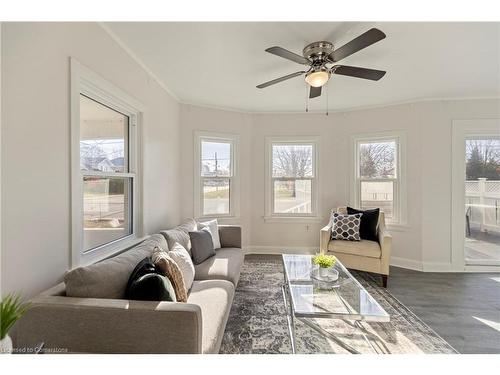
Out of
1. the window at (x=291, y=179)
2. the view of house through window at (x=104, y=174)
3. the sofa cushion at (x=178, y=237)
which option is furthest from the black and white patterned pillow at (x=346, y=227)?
the view of house through window at (x=104, y=174)

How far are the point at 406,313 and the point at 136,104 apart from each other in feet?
11.6

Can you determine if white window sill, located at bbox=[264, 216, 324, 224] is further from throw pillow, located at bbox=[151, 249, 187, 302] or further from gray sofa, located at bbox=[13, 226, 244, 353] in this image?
gray sofa, located at bbox=[13, 226, 244, 353]

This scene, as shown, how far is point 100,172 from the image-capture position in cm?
213

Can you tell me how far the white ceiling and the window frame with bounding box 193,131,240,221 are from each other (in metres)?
0.63

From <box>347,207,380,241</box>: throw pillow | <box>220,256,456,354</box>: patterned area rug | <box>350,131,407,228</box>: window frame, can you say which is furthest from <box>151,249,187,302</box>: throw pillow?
<box>350,131,407,228</box>: window frame

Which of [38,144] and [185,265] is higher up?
[38,144]

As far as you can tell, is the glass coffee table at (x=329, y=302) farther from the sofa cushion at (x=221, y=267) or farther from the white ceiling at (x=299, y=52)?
the white ceiling at (x=299, y=52)

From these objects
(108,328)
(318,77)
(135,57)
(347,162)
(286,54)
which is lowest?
(108,328)

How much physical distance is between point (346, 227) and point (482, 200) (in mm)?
2132

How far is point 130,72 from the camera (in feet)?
7.91

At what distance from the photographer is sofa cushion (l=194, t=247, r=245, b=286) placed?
7.41ft

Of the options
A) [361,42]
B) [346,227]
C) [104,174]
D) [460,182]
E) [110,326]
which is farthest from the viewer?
[460,182]

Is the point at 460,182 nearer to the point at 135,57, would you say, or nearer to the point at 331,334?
the point at 331,334

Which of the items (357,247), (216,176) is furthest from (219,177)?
(357,247)
